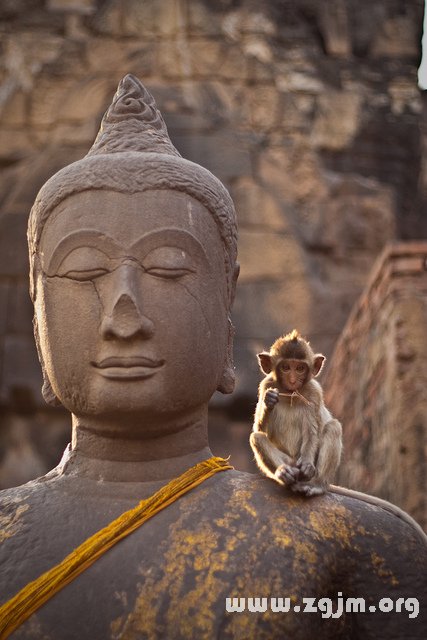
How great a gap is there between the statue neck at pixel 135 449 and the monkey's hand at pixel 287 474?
43 cm

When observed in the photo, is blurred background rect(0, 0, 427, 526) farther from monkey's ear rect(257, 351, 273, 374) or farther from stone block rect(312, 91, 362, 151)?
monkey's ear rect(257, 351, 273, 374)

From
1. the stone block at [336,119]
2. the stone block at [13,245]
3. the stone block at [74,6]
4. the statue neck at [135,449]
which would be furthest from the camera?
the stone block at [74,6]

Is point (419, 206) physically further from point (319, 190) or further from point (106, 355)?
point (106, 355)

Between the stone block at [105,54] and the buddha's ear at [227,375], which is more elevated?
the stone block at [105,54]

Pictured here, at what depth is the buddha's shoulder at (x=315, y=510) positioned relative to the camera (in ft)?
10.9

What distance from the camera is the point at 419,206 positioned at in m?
13.1

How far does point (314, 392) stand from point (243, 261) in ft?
26.2

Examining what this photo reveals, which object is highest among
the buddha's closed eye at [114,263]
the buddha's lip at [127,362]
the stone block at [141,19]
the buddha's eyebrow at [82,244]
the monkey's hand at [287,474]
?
the stone block at [141,19]

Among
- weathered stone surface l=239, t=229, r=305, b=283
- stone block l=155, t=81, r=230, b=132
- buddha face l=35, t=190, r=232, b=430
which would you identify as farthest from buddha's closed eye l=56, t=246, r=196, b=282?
stone block l=155, t=81, r=230, b=132

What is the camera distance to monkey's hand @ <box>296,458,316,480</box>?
3281 millimetres

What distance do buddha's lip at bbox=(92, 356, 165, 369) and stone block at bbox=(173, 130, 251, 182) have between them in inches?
337

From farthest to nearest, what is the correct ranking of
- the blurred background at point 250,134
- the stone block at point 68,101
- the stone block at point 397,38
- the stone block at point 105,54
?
the stone block at point 397,38 < the stone block at point 105,54 < the stone block at point 68,101 < the blurred background at point 250,134

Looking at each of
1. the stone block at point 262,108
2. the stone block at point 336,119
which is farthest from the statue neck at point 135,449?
the stone block at point 336,119

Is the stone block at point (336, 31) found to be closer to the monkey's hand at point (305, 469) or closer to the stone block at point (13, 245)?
the stone block at point (13, 245)
